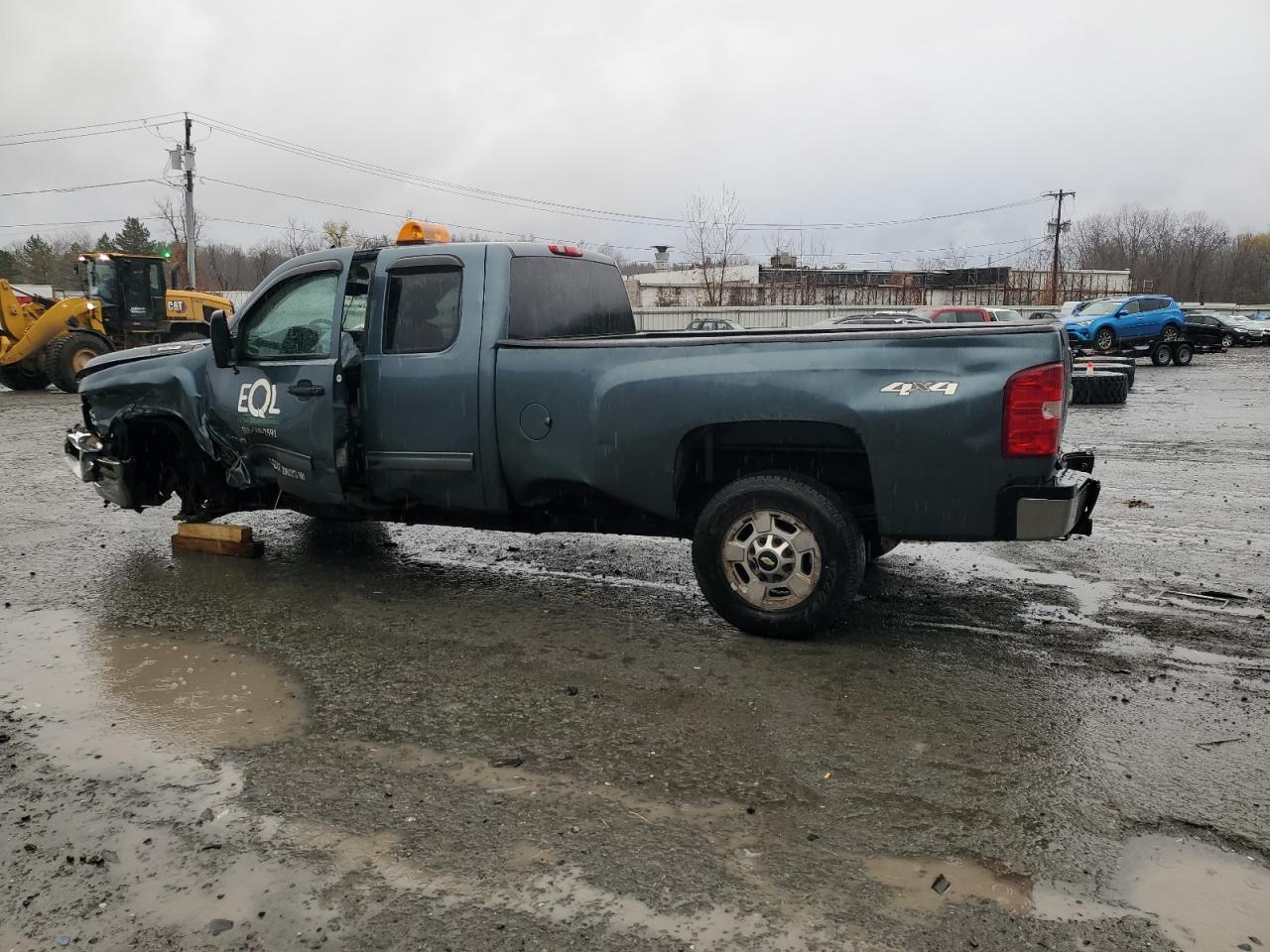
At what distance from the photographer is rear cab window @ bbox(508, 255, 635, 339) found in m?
5.46

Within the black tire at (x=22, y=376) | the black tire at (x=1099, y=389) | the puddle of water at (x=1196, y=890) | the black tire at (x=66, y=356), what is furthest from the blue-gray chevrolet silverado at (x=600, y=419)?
the black tire at (x=22, y=376)

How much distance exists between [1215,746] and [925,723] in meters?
1.08

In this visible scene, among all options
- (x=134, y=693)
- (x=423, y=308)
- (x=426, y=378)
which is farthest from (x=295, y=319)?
(x=134, y=693)

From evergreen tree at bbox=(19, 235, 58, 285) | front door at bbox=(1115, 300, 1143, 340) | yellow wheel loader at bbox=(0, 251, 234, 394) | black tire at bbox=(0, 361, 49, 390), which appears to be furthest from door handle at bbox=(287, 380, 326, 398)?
evergreen tree at bbox=(19, 235, 58, 285)

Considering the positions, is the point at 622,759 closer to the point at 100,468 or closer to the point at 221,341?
the point at 221,341

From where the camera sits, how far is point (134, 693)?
14.0ft

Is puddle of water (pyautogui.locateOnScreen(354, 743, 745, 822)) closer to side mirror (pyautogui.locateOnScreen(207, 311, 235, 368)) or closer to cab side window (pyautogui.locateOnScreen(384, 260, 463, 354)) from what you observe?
cab side window (pyautogui.locateOnScreen(384, 260, 463, 354))

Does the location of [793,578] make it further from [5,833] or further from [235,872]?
[5,833]

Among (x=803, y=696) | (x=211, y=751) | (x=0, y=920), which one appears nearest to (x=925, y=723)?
(x=803, y=696)

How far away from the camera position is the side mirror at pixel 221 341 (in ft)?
19.1

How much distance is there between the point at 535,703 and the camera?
410cm

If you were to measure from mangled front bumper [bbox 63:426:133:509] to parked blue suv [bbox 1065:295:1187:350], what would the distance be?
93.0ft

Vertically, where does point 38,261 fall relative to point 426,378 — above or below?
above

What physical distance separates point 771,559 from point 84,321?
66.7 ft
